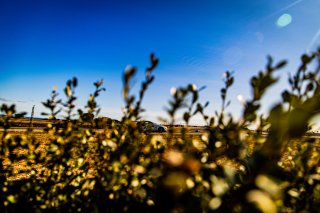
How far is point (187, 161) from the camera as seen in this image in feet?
2.86

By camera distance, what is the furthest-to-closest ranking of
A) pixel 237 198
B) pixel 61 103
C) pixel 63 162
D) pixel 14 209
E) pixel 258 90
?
pixel 61 103 → pixel 63 162 → pixel 14 209 → pixel 258 90 → pixel 237 198

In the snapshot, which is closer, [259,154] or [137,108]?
[259,154]

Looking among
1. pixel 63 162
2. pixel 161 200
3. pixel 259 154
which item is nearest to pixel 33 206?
pixel 63 162

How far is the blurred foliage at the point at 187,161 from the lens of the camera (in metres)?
0.98

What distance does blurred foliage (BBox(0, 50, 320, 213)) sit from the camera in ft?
3.21

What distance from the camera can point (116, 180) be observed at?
1.74 meters

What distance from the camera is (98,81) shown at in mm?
2680

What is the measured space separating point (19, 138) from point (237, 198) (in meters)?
2.05

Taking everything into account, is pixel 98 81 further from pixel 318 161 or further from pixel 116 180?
pixel 318 161

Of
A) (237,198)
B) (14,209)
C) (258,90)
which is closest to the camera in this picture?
(237,198)

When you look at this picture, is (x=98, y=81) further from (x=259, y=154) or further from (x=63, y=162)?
(x=259, y=154)

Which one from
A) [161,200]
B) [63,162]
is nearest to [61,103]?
[63,162]

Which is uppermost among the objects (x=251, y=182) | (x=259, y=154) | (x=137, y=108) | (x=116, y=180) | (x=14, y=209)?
(x=137, y=108)

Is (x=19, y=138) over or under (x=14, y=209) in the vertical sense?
over
